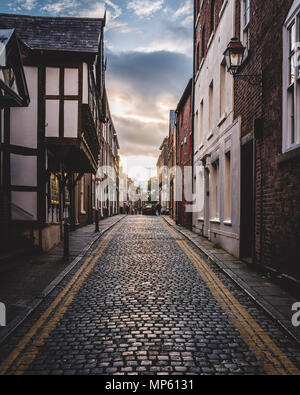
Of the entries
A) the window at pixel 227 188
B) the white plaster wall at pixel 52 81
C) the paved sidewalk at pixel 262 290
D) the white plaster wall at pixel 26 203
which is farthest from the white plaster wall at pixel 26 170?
the window at pixel 227 188

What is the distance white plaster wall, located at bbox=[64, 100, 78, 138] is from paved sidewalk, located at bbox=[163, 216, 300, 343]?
5.54m

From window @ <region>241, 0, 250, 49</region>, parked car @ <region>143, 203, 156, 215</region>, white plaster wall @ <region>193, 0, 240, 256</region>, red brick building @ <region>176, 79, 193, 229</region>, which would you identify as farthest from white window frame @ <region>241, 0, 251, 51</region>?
parked car @ <region>143, 203, 156, 215</region>

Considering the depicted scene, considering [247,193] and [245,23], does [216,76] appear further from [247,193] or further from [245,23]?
[247,193]

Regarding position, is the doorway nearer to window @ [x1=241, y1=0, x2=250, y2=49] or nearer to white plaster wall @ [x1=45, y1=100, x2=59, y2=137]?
window @ [x1=241, y1=0, x2=250, y2=49]

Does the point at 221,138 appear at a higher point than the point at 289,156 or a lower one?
higher

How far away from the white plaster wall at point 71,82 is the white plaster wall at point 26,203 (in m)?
3.35

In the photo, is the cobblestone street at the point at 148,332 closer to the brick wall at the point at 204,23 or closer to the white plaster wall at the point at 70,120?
the white plaster wall at the point at 70,120

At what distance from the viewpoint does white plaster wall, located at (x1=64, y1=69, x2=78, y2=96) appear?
12.5 m

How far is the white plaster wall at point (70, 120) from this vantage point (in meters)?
12.3

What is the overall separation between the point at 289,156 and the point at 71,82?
7981 mm

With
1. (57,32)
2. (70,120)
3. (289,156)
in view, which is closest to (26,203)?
(70,120)

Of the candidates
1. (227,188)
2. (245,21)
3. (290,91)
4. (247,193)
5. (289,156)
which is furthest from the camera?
(227,188)

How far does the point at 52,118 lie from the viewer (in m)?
12.3
